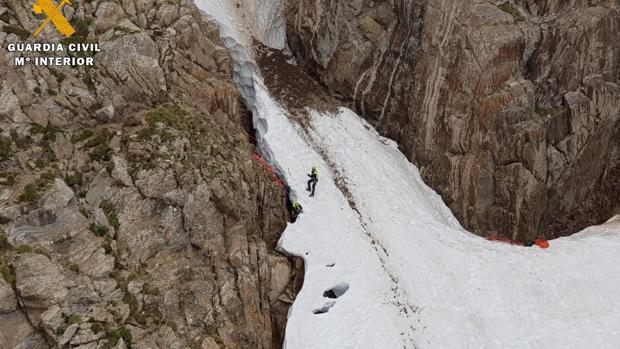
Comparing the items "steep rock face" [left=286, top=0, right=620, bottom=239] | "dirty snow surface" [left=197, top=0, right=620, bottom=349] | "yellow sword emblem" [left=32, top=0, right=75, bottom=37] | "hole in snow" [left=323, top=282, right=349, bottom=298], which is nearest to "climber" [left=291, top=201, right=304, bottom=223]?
"dirty snow surface" [left=197, top=0, right=620, bottom=349]

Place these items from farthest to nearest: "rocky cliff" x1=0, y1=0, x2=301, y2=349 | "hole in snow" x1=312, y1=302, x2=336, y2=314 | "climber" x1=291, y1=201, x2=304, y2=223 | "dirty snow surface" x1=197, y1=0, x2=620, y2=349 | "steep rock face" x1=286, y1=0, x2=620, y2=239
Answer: "steep rock face" x1=286, y1=0, x2=620, y2=239 < "climber" x1=291, y1=201, x2=304, y2=223 < "dirty snow surface" x1=197, y1=0, x2=620, y2=349 < "hole in snow" x1=312, y1=302, x2=336, y2=314 < "rocky cliff" x1=0, y1=0, x2=301, y2=349

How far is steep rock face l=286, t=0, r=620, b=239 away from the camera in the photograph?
25.1m

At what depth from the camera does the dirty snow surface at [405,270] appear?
690 inches

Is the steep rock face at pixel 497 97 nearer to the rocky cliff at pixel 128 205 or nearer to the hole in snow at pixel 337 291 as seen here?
the rocky cliff at pixel 128 205

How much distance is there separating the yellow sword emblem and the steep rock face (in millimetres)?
15664

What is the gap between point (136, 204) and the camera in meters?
15.3

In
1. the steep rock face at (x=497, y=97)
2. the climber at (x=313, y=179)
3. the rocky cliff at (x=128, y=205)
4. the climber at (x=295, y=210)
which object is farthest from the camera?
the steep rock face at (x=497, y=97)

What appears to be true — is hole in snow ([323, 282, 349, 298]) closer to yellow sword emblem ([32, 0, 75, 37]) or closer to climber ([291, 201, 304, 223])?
climber ([291, 201, 304, 223])

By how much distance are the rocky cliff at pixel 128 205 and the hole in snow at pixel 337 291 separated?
4.58ft

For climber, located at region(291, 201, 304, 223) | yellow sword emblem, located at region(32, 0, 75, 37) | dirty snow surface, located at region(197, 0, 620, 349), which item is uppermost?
yellow sword emblem, located at region(32, 0, 75, 37)

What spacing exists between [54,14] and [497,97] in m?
21.6

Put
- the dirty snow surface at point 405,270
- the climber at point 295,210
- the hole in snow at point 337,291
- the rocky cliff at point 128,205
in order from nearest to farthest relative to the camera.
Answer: the rocky cliff at point 128,205, the dirty snow surface at point 405,270, the hole in snow at point 337,291, the climber at point 295,210

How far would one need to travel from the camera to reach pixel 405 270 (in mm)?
19688

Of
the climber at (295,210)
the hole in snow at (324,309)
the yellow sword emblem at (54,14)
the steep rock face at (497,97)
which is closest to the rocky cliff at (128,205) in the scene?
the yellow sword emblem at (54,14)
